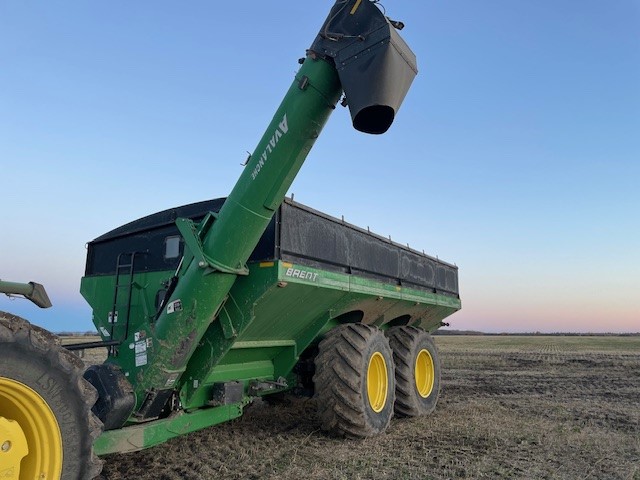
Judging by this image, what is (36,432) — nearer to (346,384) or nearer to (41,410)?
(41,410)

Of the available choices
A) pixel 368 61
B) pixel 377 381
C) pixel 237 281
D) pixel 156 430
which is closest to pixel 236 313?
pixel 237 281

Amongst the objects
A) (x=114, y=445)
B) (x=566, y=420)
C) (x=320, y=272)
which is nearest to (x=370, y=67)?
(x=320, y=272)

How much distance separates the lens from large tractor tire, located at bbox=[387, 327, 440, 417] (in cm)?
811

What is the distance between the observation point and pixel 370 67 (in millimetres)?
4234

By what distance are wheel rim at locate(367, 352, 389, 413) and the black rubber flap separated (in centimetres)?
376

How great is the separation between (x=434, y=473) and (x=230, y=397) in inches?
84.4

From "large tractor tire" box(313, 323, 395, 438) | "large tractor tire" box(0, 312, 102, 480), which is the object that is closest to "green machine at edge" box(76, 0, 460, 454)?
"large tractor tire" box(313, 323, 395, 438)

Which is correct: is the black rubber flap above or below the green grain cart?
above

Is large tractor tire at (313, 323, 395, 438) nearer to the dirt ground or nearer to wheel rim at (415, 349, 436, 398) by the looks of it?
the dirt ground

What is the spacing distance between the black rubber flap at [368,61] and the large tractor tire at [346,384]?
304 cm

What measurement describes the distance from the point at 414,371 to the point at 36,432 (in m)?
6.42

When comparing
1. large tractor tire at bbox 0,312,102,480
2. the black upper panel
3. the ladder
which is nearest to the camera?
large tractor tire at bbox 0,312,102,480

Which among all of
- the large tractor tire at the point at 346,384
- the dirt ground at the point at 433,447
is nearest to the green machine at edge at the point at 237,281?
the large tractor tire at the point at 346,384

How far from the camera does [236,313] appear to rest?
5238 millimetres
